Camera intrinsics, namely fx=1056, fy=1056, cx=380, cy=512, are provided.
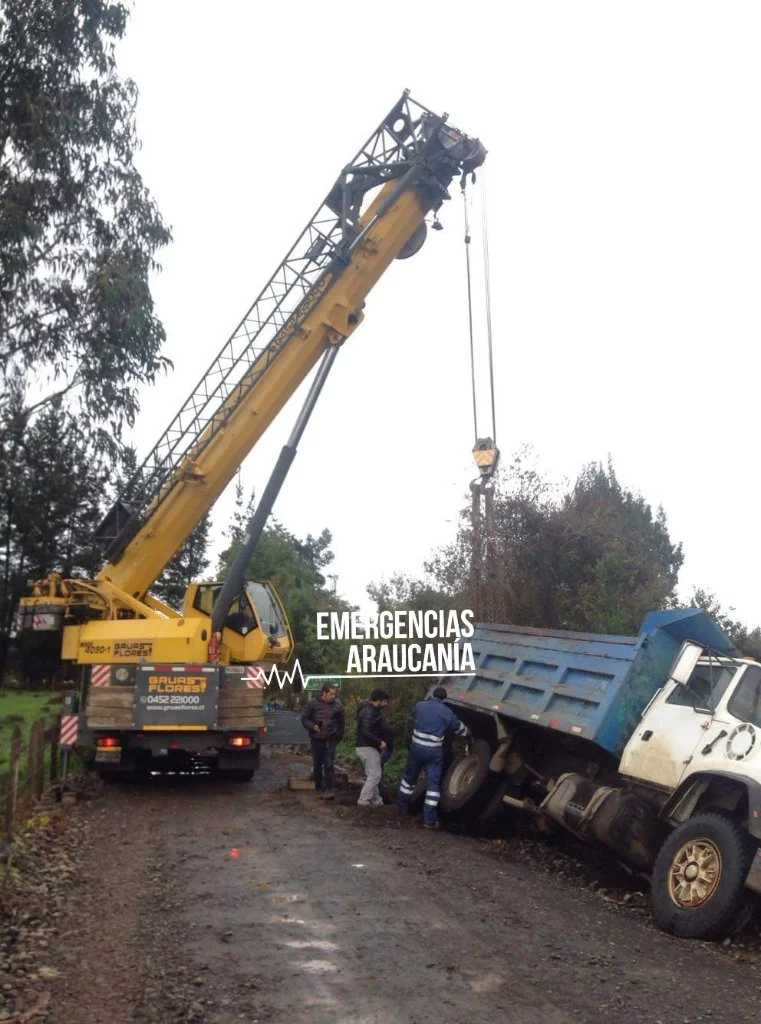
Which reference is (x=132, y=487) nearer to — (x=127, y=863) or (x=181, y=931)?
(x=127, y=863)

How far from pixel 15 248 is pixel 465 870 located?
376 inches

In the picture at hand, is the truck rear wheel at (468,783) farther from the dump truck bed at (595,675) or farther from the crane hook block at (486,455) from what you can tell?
the crane hook block at (486,455)

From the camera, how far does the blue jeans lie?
11.5 meters

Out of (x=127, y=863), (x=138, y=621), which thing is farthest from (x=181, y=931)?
(x=138, y=621)

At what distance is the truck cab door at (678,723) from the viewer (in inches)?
334

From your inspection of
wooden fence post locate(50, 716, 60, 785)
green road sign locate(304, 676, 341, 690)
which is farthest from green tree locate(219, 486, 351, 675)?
wooden fence post locate(50, 716, 60, 785)

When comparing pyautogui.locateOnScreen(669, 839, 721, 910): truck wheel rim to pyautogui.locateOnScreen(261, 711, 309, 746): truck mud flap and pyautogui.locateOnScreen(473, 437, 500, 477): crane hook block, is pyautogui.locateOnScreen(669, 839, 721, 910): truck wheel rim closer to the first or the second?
pyautogui.locateOnScreen(261, 711, 309, 746): truck mud flap

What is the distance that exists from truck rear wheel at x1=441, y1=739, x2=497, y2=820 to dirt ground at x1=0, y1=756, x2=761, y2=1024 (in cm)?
68

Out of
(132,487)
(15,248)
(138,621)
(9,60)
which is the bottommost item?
(138,621)

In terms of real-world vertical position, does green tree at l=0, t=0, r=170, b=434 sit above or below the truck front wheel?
above

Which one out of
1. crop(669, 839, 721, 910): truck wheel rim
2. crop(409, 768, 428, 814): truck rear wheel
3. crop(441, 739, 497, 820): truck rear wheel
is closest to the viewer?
crop(669, 839, 721, 910): truck wheel rim

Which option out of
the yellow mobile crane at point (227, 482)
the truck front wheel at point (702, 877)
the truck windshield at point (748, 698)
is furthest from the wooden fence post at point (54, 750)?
the truck windshield at point (748, 698)

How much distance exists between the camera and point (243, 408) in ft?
47.3

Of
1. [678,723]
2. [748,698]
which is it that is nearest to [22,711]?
[678,723]
